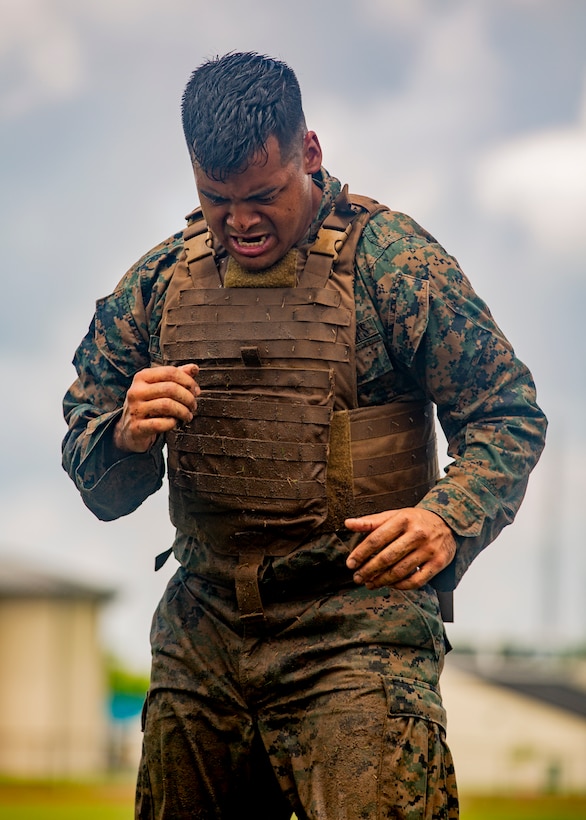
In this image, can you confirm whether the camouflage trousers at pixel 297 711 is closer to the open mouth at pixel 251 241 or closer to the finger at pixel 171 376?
the finger at pixel 171 376

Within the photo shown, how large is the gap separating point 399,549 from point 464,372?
67cm

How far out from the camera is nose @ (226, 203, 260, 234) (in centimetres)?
425

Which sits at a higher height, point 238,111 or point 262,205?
point 238,111

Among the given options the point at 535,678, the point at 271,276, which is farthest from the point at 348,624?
the point at 535,678

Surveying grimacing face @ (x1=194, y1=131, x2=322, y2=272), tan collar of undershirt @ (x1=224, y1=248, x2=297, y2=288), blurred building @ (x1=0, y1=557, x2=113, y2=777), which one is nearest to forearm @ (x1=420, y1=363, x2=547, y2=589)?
tan collar of undershirt @ (x1=224, y1=248, x2=297, y2=288)

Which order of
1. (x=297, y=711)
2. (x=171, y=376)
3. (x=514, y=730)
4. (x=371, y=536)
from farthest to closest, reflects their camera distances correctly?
(x=514, y=730)
(x=297, y=711)
(x=171, y=376)
(x=371, y=536)

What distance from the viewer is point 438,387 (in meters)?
4.35

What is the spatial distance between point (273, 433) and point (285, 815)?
122 cm

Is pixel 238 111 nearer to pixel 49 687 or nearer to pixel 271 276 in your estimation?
pixel 271 276

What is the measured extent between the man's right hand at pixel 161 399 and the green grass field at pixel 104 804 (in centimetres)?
1706

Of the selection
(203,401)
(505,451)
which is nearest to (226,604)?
(203,401)

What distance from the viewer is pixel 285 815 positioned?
4.45 m

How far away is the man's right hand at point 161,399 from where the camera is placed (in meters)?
4.00

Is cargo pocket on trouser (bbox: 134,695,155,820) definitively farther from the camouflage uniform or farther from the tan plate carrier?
the tan plate carrier
